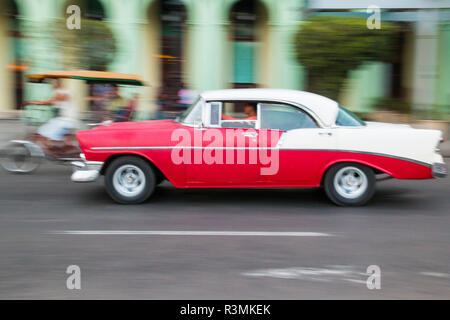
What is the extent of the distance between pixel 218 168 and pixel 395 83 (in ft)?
37.2

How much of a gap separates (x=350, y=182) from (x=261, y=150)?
1.27 m

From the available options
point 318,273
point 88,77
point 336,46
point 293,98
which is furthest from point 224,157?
point 336,46

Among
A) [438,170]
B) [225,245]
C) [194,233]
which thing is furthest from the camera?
[438,170]

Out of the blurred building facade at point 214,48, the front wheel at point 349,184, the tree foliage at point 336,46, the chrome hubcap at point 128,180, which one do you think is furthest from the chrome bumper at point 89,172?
the blurred building facade at point 214,48

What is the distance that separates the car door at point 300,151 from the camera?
721cm

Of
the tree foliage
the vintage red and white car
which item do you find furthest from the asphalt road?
the tree foliage

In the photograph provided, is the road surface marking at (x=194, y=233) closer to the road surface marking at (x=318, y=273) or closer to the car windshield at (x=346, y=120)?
the road surface marking at (x=318, y=273)

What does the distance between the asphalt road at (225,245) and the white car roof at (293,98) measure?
4.01 feet

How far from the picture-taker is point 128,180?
7.54 metres

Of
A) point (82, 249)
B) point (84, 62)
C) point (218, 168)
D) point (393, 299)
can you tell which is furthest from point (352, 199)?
point (84, 62)

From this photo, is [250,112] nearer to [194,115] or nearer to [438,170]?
[194,115]

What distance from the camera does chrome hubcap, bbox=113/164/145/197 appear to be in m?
7.45

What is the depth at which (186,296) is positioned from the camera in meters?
4.40

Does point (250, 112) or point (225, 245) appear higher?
point (250, 112)
